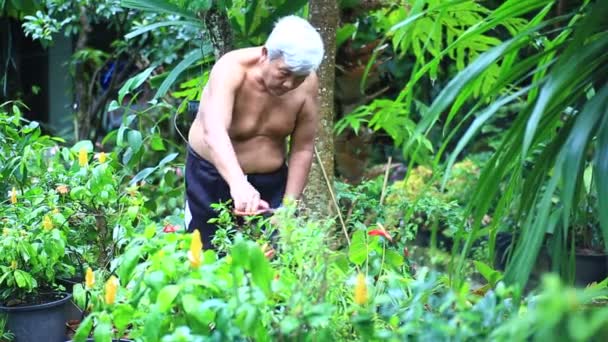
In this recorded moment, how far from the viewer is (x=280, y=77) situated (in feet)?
8.10

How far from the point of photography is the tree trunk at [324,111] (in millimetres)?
3016

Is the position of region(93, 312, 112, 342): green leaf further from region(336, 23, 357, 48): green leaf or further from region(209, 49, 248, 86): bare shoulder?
region(336, 23, 357, 48): green leaf

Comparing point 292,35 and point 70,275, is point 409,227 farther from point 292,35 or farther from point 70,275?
point 70,275

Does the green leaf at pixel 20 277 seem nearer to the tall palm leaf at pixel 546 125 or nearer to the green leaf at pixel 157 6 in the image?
the tall palm leaf at pixel 546 125

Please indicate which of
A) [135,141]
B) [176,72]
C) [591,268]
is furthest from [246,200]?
[591,268]

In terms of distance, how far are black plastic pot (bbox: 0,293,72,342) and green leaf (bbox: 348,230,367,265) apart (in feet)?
3.23

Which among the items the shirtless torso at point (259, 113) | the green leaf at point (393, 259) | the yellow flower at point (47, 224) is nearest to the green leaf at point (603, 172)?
the green leaf at point (393, 259)

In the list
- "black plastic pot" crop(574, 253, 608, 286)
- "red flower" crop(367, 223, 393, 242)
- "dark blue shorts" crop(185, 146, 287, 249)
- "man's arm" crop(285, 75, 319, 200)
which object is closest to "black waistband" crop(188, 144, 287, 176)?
"dark blue shorts" crop(185, 146, 287, 249)

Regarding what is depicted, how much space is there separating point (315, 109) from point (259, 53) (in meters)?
0.29

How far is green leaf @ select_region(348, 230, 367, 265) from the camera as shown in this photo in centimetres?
194

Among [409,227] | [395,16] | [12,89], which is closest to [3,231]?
[409,227]

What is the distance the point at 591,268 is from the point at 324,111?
2063 mm

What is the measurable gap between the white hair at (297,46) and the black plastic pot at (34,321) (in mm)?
1016

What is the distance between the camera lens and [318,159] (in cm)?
285
